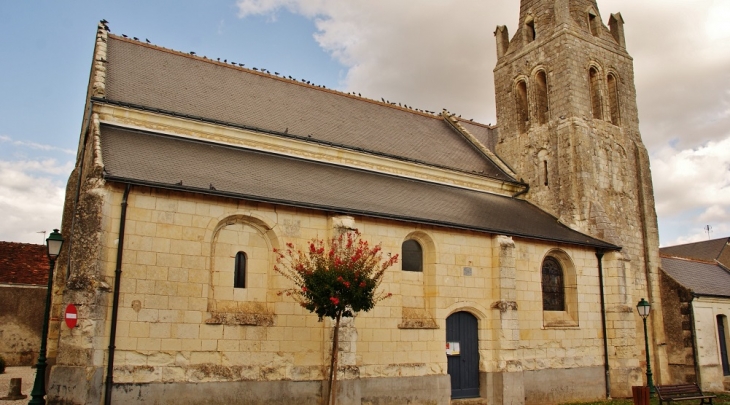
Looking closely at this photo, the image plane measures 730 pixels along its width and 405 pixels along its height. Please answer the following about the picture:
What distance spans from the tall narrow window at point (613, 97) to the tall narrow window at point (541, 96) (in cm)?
234

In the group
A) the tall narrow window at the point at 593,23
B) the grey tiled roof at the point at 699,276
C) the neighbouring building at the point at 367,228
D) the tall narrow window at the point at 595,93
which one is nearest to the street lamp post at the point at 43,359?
the neighbouring building at the point at 367,228

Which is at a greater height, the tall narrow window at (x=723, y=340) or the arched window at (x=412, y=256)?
the arched window at (x=412, y=256)

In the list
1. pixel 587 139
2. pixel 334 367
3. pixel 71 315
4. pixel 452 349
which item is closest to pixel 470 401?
pixel 452 349

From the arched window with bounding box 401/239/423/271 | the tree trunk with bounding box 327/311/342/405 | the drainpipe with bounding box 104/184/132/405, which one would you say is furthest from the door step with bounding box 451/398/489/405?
the drainpipe with bounding box 104/184/132/405

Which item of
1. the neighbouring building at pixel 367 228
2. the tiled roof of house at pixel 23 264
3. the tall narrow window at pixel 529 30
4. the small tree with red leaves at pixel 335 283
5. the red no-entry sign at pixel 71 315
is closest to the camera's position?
the red no-entry sign at pixel 71 315

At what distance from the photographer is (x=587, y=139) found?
19.5m

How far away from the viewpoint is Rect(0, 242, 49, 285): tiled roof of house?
77.8 ft

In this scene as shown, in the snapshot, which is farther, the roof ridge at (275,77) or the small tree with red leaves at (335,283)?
the roof ridge at (275,77)

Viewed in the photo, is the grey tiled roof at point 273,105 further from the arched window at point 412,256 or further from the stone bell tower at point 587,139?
the arched window at point 412,256

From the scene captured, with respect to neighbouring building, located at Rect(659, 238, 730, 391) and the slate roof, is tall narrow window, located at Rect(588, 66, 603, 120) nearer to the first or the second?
neighbouring building, located at Rect(659, 238, 730, 391)

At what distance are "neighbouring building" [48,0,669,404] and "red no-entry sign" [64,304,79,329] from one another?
0.44ft

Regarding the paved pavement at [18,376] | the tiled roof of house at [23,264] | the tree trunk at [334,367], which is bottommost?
the paved pavement at [18,376]

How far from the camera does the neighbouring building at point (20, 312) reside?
23.0 meters

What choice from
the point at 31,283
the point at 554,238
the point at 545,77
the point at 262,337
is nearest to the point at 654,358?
the point at 554,238
